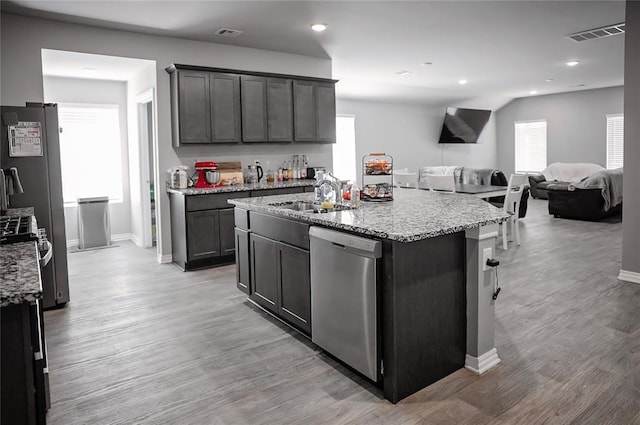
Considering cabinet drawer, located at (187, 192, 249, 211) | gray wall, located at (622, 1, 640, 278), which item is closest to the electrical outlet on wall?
gray wall, located at (622, 1, 640, 278)

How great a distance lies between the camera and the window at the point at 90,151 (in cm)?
659

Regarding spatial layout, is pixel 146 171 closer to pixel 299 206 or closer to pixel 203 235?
pixel 203 235

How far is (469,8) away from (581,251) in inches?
128

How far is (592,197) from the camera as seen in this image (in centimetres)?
766

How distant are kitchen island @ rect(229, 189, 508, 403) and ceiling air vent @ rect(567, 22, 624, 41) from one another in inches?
148

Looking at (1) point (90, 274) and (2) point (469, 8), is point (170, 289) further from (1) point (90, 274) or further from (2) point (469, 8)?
(2) point (469, 8)

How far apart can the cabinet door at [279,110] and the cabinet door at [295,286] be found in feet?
10.0

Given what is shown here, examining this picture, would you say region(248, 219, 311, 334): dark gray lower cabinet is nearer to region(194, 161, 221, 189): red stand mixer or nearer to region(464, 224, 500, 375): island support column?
region(464, 224, 500, 375): island support column

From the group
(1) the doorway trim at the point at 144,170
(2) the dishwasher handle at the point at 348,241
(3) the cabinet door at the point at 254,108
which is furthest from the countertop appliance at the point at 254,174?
(2) the dishwasher handle at the point at 348,241

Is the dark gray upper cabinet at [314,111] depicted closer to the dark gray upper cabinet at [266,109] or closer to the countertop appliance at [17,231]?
the dark gray upper cabinet at [266,109]

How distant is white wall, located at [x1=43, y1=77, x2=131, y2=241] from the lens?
643 cm

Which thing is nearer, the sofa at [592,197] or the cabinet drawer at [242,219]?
the cabinet drawer at [242,219]

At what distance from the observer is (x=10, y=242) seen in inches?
85.5

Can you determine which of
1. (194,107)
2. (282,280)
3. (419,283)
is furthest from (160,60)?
(419,283)
